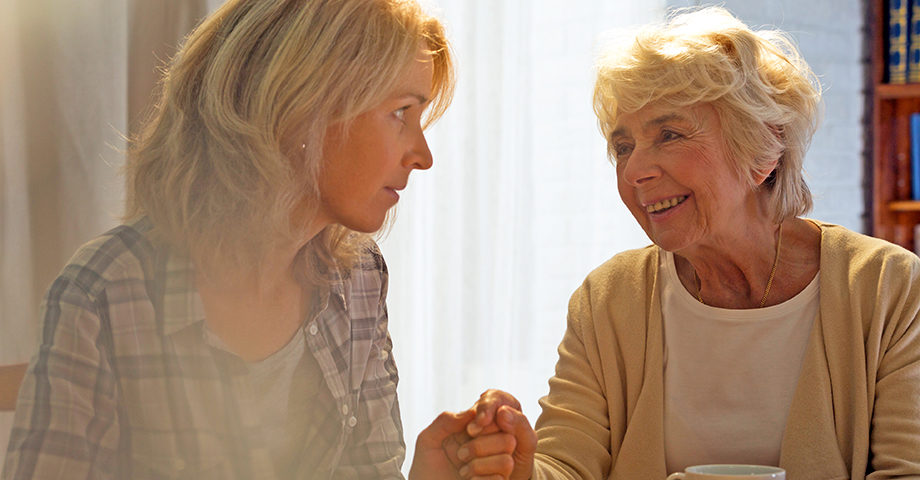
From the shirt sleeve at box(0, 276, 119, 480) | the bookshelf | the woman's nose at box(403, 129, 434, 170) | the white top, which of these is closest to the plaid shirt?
the shirt sleeve at box(0, 276, 119, 480)

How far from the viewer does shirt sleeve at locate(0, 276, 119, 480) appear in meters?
0.92

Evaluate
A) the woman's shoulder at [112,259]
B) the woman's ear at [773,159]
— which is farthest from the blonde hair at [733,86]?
the woman's shoulder at [112,259]

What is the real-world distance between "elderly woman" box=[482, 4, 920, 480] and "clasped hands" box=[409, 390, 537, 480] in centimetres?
16

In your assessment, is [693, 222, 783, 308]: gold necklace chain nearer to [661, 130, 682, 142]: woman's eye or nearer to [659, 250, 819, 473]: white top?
[659, 250, 819, 473]: white top

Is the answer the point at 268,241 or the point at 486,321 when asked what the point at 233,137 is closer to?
the point at 268,241

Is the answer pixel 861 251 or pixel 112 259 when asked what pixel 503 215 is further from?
pixel 112 259

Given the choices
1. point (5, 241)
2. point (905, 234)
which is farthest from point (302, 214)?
point (905, 234)

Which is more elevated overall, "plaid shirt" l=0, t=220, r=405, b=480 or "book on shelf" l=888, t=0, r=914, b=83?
"book on shelf" l=888, t=0, r=914, b=83

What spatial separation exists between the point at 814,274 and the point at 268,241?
2.81 ft

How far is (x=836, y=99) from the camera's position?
321 cm

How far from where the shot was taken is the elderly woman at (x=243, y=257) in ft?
3.29

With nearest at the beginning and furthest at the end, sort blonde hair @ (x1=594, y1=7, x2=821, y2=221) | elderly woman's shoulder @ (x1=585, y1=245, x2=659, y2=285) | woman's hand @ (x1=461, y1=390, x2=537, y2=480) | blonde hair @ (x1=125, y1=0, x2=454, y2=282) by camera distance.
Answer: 1. blonde hair @ (x1=125, y1=0, x2=454, y2=282)
2. woman's hand @ (x1=461, y1=390, x2=537, y2=480)
3. blonde hair @ (x1=594, y1=7, x2=821, y2=221)
4. elderly woman's shoulder @ (x1=585, y1=245, x2=659, y2=285)

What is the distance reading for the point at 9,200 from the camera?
4.57 feet

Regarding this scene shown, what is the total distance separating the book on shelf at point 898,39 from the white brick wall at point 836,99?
0.42 ft
